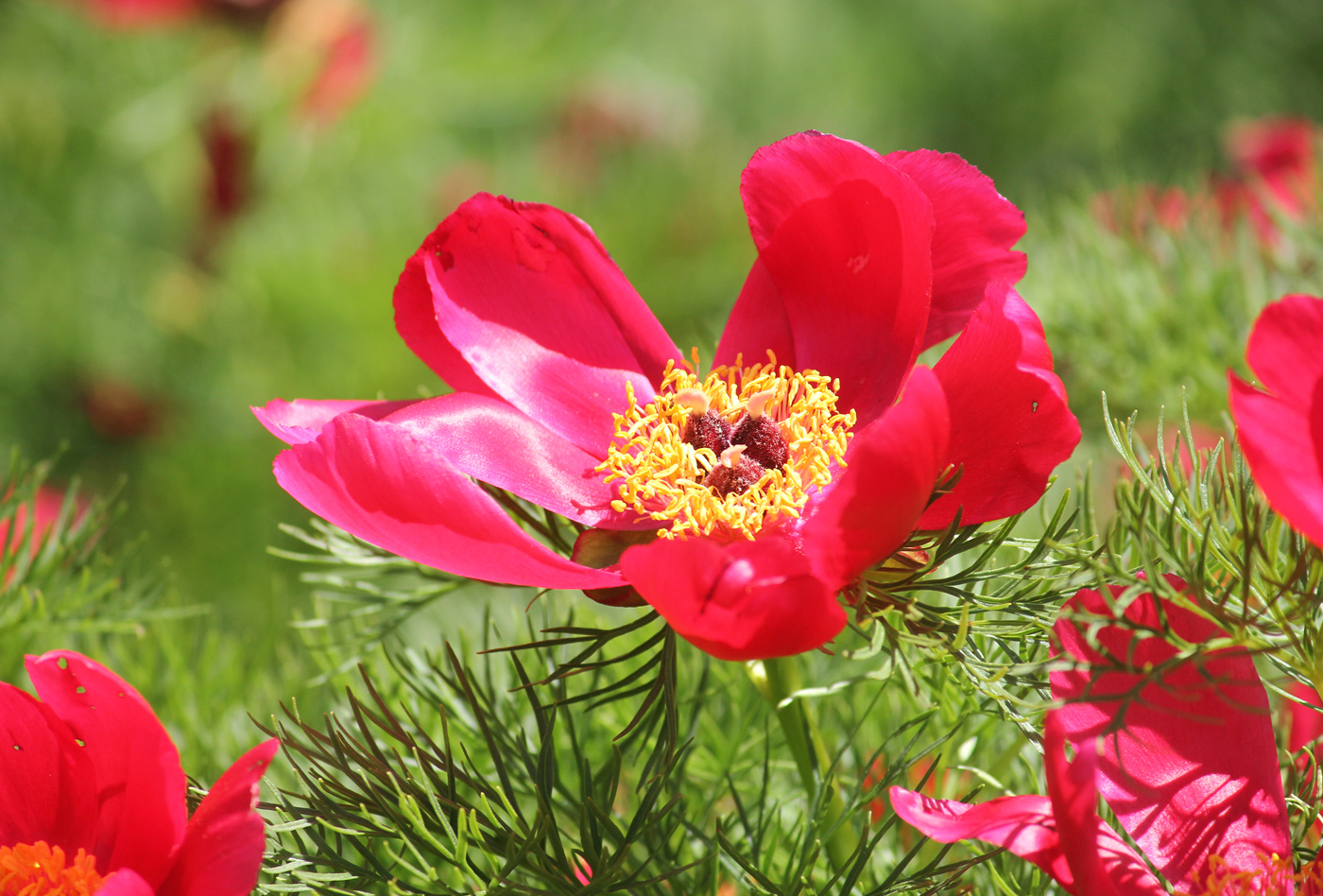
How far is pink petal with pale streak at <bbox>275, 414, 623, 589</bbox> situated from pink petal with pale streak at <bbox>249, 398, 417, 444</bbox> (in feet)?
0.07

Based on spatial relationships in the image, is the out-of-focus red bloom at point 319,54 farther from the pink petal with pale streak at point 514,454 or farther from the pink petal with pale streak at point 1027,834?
the pink petal with pale streak at point 1027,834

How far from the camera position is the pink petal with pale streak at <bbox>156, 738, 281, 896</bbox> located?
0.69 feet

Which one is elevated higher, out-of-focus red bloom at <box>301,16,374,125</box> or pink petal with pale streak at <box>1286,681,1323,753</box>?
out-of-focus red bloom at <box>301,16,374,125</box>

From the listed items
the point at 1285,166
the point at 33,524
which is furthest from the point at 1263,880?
the point at 1285,166

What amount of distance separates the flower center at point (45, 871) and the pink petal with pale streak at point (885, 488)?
0.49ft

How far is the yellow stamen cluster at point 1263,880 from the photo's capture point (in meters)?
0.22

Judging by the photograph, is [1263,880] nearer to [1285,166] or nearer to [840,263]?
[840,263]

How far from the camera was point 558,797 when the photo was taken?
315 millimetres

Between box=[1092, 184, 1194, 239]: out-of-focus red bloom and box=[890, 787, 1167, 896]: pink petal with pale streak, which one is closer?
box=[890, 787, 1167, 896]: pink petal with pale streak

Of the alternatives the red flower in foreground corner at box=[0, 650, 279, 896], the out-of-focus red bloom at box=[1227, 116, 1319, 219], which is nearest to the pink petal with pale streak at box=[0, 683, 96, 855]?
the red flower in foreground corner at box=[0, 650, 279, 896]

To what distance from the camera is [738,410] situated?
13.4 inches

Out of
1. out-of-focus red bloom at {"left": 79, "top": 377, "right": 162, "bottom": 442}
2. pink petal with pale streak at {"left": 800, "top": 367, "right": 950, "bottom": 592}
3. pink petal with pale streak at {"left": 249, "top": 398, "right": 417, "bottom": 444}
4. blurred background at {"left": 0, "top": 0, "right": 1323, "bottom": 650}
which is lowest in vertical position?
out-of-focus red bloom at {"left": 79, "top": 377, "right": 162, "bottom": 442}

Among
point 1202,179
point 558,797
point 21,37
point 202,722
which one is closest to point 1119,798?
point 558,797

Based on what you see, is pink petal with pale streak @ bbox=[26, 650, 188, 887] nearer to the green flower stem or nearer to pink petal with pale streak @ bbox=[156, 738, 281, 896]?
pink petal with pale streak @ bbox=[156, 738, 281, 896]
